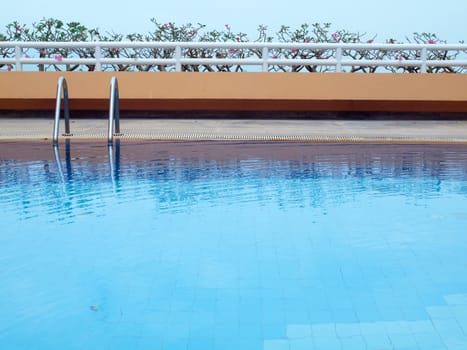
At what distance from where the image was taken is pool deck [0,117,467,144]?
897 centimetres

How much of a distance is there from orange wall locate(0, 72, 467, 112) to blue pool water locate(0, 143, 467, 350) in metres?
3.68

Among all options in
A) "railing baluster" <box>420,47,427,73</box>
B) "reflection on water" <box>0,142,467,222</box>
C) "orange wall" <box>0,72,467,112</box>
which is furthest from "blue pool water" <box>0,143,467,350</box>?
"railing baluster" <box>420,47,427,73</box>

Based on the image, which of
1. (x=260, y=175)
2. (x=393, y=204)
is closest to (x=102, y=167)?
(x=260, y=175)

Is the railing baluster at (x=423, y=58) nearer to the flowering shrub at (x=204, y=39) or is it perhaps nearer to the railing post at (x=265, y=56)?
the flowering shrub at (x=204, y=39)

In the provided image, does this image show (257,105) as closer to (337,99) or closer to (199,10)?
(337,99)

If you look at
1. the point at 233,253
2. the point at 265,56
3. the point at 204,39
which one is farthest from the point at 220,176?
the point at 204,39

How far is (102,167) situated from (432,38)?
29.1 feet

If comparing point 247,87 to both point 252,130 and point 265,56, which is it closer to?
point 265,56

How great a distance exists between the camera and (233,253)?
4.43 meters

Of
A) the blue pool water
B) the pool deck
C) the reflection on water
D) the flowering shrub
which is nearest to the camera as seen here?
the blue pool water

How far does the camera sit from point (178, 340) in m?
3.19

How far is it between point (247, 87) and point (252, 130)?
61.5 inches

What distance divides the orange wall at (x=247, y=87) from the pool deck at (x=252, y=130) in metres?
0.39

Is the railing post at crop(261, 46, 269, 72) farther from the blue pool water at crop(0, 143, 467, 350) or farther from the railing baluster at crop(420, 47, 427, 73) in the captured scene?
the blue pool water at crop(0, 143, 467, 350)
